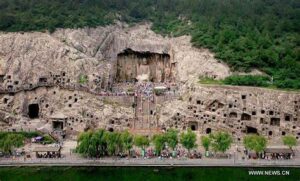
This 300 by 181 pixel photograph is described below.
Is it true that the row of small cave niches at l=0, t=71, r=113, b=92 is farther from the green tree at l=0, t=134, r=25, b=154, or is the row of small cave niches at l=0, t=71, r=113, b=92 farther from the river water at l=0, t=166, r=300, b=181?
the river water at l=0, t=166, r=300, b=181

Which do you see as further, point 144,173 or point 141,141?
point 141,141

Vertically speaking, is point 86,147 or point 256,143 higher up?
point 256,143

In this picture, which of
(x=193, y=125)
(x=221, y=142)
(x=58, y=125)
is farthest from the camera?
(x=58, y=125)

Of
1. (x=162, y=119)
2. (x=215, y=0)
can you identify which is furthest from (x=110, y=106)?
(x=215, y=0)

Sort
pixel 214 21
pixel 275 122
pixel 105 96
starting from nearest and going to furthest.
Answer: pixel 275 122 < pixel 105 96 < pixel 214 21

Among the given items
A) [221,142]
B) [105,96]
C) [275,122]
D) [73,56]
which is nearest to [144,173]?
[221,142]

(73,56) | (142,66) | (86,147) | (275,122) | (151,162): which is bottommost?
(151,162)

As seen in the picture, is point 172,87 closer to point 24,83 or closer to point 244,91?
point 244,91

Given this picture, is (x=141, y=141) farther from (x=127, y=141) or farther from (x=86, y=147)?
(x=86, y=147)
